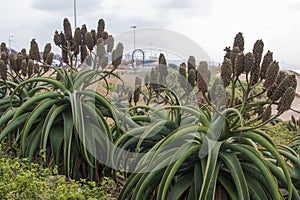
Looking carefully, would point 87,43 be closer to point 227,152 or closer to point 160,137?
point 160,137

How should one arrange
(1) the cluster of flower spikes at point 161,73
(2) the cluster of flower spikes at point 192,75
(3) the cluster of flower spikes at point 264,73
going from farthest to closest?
1. (1) the cluster of flower spikes at point 161,73
2. (2) the cluster of flower spikes at point 192,75
3. (3) the cluster of flower spikes at point 264,73

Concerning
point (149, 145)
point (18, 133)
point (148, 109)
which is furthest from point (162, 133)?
point (18, 133)

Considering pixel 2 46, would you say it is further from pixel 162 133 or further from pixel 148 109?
pixel 162 133

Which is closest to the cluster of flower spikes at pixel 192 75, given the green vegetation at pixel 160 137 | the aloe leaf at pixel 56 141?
the green vegetation at pixel 160 137

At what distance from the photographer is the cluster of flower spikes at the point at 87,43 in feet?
9.70

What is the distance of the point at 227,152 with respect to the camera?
2119 mm

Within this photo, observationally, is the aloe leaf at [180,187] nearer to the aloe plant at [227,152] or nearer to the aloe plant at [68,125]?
the aloe plant at [227,152]

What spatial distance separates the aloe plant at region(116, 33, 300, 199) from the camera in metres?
1.96

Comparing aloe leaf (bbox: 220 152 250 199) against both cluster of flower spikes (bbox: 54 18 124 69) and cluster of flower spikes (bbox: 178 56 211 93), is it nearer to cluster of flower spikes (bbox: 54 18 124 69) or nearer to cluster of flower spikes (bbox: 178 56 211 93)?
cluster of flower spikes (bbox: 178 56 211 93)

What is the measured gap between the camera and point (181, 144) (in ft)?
7.39

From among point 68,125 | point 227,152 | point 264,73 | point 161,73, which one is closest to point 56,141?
point 68,125

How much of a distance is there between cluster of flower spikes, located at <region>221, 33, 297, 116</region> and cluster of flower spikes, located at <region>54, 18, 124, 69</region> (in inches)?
42.2

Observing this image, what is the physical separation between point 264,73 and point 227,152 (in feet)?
1.47

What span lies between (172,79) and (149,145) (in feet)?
2.10
